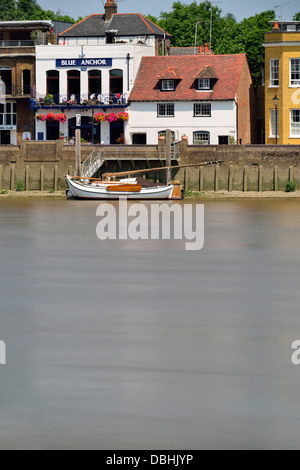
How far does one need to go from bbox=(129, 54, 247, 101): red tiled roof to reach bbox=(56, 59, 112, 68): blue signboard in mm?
2771

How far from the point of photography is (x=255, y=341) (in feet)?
76.8

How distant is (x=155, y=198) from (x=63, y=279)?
121ft

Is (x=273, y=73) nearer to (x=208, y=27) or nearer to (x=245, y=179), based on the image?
(x=245, y=179)

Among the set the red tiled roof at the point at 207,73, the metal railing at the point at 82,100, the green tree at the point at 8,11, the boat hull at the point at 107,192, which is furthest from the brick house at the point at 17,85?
the green tree at the point at 8,11

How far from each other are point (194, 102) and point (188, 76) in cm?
279

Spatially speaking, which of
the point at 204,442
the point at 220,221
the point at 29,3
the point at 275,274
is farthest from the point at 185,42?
the point at 204,442

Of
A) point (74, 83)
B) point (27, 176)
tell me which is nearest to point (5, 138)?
point (74, 83)

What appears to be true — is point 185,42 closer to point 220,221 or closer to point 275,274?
point 220,221

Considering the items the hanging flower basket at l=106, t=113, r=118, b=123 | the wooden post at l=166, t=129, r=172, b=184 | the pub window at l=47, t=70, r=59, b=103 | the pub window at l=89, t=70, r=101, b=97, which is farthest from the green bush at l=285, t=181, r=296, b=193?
the pub window at l=47, t=70, r=59, b=103

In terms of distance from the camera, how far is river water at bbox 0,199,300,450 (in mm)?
17109

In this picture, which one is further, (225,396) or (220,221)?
(220,221)

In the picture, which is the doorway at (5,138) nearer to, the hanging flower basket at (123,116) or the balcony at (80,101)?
the balcony at (80,101)

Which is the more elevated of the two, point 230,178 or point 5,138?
point 5,138

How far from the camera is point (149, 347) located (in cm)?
2273
